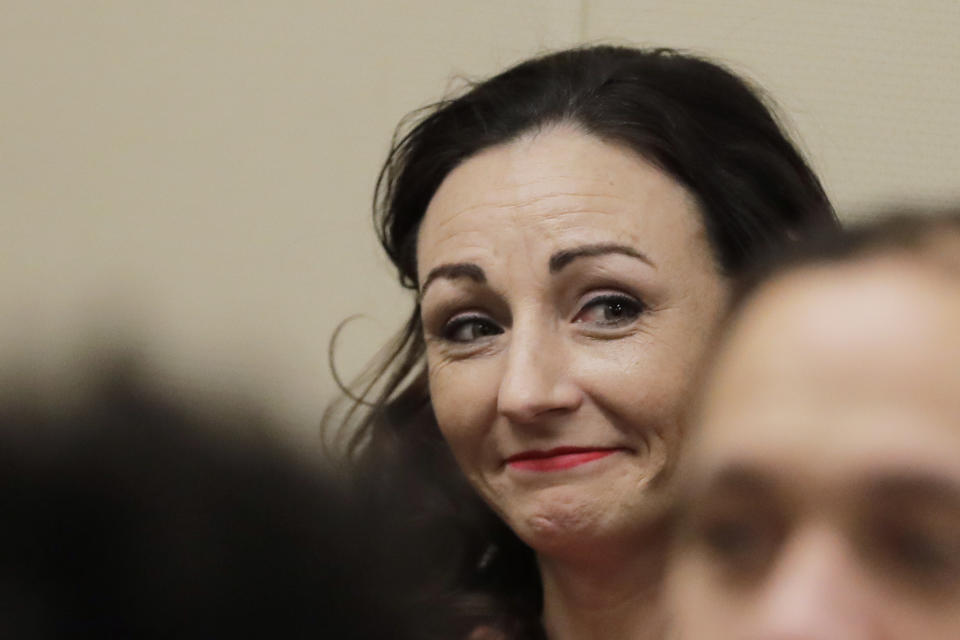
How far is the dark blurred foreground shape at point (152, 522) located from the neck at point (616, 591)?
0.80m

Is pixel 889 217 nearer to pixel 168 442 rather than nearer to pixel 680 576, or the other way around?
pixel 680 576

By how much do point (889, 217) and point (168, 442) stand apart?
47cm

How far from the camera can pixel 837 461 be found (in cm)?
51

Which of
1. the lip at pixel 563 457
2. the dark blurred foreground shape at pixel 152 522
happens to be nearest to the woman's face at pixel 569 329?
the lip at pixel 563 457

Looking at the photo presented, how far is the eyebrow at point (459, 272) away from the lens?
3.50 feet

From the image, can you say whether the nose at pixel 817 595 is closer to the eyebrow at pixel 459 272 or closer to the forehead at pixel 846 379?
the forehead at pixel 846 379

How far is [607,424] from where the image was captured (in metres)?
1.01

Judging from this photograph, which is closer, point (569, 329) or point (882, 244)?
point (882, 244)

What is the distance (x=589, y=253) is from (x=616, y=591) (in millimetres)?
268

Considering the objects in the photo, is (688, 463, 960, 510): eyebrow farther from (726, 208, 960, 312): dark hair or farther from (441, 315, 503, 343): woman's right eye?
(441, 315, 503, 343): woman's right eye

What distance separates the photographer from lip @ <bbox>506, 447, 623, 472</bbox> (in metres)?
1.01

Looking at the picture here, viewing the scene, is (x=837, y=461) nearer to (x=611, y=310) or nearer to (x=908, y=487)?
(x=908, y=487)

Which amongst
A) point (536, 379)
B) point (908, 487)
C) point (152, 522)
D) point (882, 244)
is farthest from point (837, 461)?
point (536, 379)

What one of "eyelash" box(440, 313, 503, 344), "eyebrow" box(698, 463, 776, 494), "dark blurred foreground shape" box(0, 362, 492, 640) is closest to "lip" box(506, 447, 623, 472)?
"eyelash" box(440, 313, 503, 344)
